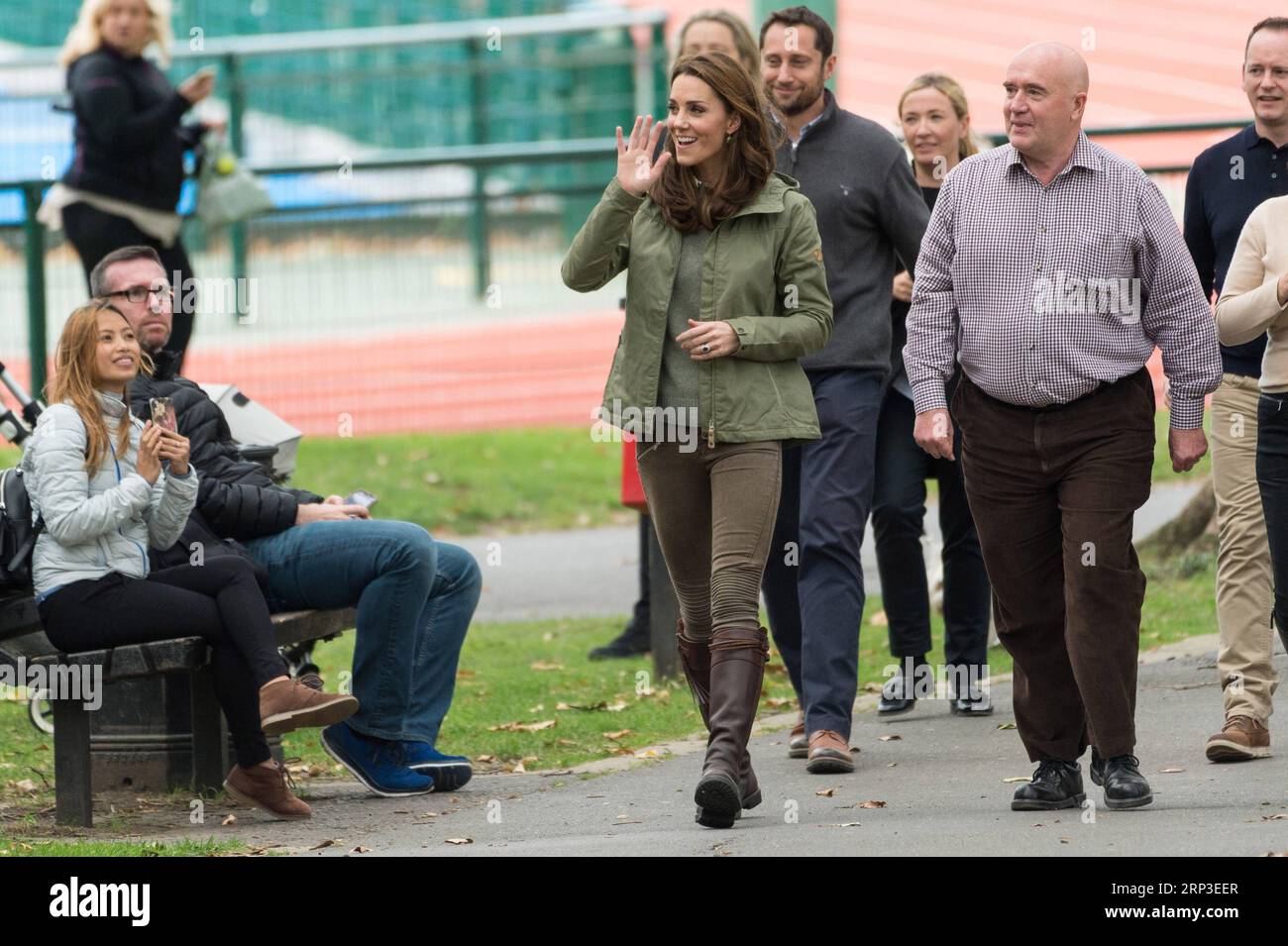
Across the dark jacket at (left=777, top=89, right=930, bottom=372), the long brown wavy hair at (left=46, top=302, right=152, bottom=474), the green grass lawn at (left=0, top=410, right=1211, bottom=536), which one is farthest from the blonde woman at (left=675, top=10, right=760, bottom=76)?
the green grass lawn at (left=0, top=410, right=1211, bottom=536)

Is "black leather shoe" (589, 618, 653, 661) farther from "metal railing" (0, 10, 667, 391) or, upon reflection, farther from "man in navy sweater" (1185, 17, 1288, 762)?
"metal railing" (0, 10, 667, 391)

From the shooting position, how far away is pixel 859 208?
7.16 metres

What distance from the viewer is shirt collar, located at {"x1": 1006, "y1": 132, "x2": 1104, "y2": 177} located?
5.84 metres

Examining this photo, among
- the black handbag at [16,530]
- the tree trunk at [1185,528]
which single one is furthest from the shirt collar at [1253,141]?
the tree trunk at [1185,528]

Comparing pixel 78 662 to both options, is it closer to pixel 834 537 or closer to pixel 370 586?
pixel 370 586

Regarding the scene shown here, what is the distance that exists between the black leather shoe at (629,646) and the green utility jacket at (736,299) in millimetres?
3543

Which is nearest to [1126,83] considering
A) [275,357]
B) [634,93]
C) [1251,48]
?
[634,93]

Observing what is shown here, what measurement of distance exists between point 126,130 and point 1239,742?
Result: 18.7 ft

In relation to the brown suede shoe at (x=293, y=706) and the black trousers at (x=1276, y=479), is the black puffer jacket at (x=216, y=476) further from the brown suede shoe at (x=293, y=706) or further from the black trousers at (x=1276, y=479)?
the black trousers at (x=1276, y=479)

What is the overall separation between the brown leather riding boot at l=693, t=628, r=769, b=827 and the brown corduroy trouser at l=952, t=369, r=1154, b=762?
2.42ft

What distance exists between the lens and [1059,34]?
26.1 meters
